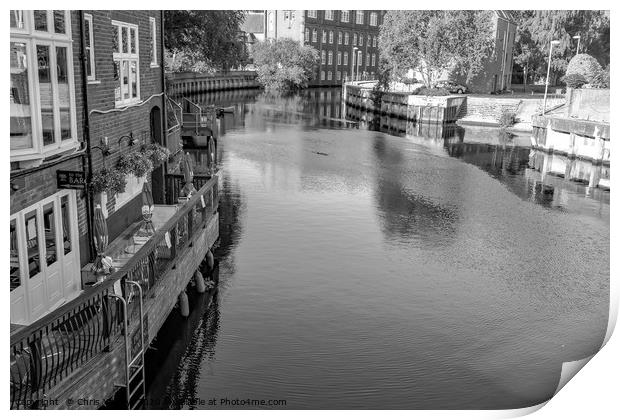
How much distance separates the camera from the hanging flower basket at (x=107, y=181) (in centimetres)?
1154

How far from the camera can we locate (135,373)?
9570 mm

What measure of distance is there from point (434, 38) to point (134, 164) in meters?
45.8

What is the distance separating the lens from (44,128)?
30.6ft

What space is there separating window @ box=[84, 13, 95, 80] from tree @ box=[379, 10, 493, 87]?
46118 mm

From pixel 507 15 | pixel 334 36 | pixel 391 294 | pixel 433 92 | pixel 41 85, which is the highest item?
pixel 507 15

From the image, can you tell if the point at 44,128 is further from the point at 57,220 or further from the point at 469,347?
the point at 469,347

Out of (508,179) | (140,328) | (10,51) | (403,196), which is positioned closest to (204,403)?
(140,328)

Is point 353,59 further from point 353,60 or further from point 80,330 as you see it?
point 80,330

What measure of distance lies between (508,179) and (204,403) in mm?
23125

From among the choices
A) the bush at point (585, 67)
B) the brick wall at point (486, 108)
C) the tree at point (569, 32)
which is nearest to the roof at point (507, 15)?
the tree at point (569, 32)

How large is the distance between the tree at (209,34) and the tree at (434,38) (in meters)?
25.4

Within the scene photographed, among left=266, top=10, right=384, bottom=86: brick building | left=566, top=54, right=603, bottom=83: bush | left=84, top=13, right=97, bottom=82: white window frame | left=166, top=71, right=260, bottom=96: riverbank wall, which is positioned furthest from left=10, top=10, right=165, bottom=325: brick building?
left=266, top=10, right=384, bottom=86: brick building

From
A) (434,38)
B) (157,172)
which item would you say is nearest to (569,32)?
(434,38)

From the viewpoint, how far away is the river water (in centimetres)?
1091
